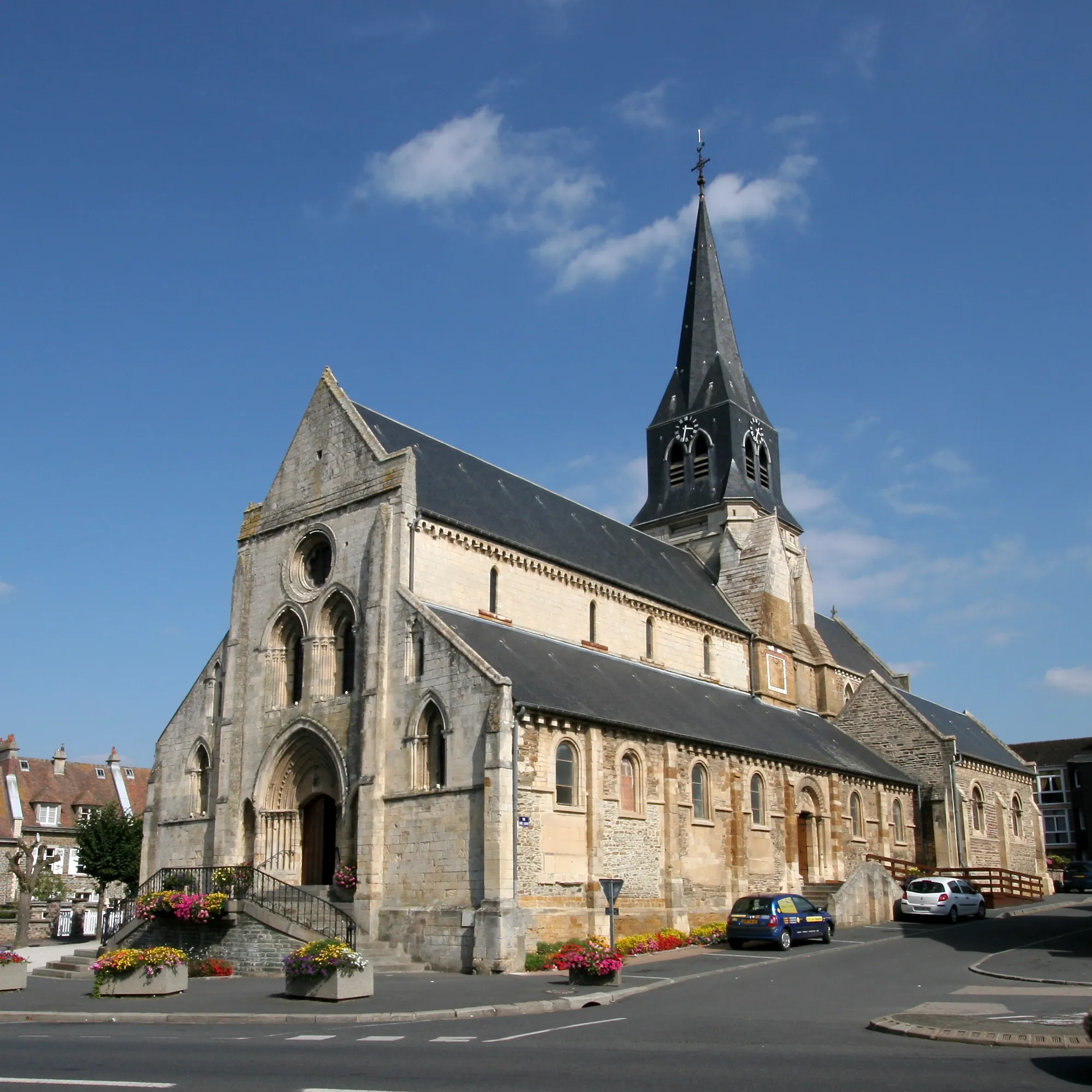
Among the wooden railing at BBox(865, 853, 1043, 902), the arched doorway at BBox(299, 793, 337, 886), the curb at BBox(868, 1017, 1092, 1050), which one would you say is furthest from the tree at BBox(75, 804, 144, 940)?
the curb at BBox(868, 1017, 1092, 1050)

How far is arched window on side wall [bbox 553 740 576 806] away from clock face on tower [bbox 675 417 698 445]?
72.0 feet

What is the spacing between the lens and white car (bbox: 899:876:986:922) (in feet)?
96.2

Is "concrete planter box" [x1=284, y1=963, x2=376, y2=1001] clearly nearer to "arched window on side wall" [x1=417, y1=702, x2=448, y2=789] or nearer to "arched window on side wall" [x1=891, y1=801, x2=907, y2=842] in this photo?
"arched window on side wall" [x1=417, y1=702, x2=448, y2=789]

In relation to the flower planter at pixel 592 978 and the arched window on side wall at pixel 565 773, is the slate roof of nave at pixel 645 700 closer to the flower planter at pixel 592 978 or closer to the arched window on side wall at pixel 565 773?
the arched window on side wall at pixel 565 773

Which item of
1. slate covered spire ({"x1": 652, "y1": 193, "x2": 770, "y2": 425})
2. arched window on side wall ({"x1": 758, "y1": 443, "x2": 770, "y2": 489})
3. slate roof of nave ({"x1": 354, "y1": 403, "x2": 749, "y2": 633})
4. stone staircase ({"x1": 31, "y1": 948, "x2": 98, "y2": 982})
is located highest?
slate covered spire ({"x1": 652, "y1": 193, "x2": 770, "y2": 425})

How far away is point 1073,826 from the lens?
71.2 meters

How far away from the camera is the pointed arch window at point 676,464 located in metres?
43.9

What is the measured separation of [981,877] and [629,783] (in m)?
16.8

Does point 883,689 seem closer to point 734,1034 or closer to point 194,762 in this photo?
point 194,762

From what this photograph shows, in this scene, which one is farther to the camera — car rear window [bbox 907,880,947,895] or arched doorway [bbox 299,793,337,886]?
car rear window [bbox 907,880,947,895]

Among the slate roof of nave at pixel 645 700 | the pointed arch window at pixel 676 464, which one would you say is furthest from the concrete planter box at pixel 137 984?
the pointed arch window at pixel 676 464

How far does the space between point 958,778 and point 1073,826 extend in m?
38.2

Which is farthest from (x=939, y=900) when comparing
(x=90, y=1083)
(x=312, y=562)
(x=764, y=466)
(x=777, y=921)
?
(x=90, y=1083)

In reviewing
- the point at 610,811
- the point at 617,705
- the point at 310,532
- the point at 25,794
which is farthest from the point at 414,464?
the point at 25,794
